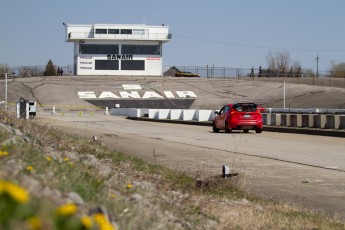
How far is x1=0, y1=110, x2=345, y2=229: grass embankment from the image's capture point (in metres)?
2.24

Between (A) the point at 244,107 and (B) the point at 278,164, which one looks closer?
(B) the point at 278,164

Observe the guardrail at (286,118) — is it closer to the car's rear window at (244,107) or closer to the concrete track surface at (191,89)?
the car's rear window at (244,107)

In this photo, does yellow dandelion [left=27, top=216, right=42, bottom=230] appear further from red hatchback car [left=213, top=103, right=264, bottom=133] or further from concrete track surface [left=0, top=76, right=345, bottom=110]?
concrete track surface [left=0, top=76, right=345, bottom=110]

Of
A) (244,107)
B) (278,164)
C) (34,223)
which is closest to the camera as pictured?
(34,223)

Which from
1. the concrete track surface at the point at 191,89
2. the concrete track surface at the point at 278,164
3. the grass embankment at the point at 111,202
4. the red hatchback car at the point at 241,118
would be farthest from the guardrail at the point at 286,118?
the concrete track surface at the point at 191,89

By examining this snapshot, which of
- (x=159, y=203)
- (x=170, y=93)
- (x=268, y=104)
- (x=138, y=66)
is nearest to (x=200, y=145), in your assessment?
(x=159, y=203)

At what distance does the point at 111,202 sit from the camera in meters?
4.90

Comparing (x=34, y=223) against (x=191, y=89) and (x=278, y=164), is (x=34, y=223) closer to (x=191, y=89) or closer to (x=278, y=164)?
(x=278, y=164)

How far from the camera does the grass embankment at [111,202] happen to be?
224 cm

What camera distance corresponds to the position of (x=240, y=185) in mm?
9781

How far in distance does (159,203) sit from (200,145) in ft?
50.7

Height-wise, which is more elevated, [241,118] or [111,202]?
[111,202]

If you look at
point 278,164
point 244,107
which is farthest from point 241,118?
point 278,164

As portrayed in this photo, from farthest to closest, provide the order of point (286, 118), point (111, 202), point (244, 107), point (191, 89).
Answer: point (191, 89)
point (286, 118)
point (244, 107)
point (111, 202)
